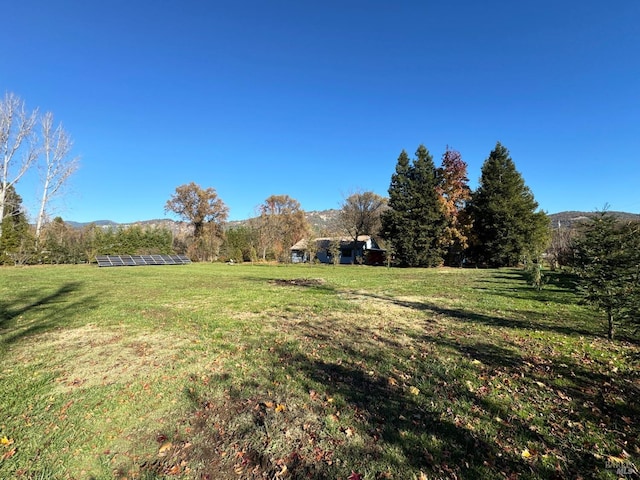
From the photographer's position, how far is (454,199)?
34.6 meters

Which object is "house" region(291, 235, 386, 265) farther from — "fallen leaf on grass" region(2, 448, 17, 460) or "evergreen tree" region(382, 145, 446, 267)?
"fallen leaf on grass" region(2, 448, 17, 460)

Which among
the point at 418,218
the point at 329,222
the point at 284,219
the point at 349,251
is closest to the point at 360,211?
the point at 349,251

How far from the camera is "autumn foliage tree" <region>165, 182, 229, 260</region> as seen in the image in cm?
4347

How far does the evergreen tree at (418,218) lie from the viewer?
3294cm

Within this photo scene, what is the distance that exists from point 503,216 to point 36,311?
1403 inches

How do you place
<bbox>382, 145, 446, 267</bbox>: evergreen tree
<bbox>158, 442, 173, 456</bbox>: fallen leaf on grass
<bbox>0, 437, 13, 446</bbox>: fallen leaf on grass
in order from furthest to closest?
<bbox>382, 145, 446, 267</bbox>: evergreen tree < <bbox>0, 437, 13, 446</bbox>: fallen leaf on grass < <bbox>158, 442, 173, 456</bbox>: fallen leaf on grass

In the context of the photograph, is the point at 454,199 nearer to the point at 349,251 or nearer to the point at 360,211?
the point at 360,211

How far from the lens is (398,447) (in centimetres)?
275

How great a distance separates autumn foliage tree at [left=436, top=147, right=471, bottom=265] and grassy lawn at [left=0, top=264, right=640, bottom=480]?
1092 inches

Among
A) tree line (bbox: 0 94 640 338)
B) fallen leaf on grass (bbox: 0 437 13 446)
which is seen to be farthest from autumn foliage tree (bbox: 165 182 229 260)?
fallen leaf on grass (bbox: 0 437 13 446)

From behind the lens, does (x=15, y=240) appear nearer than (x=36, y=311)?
No

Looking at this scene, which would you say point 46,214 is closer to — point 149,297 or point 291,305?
point 149,297

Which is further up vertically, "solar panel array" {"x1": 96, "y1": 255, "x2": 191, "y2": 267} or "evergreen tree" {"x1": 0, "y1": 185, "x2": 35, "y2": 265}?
"evergreen tree" {"x1": 0, "y1": 185, "x2": 35, "y2": 265}

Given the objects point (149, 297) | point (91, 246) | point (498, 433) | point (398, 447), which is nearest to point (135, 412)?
point (398, 447)
